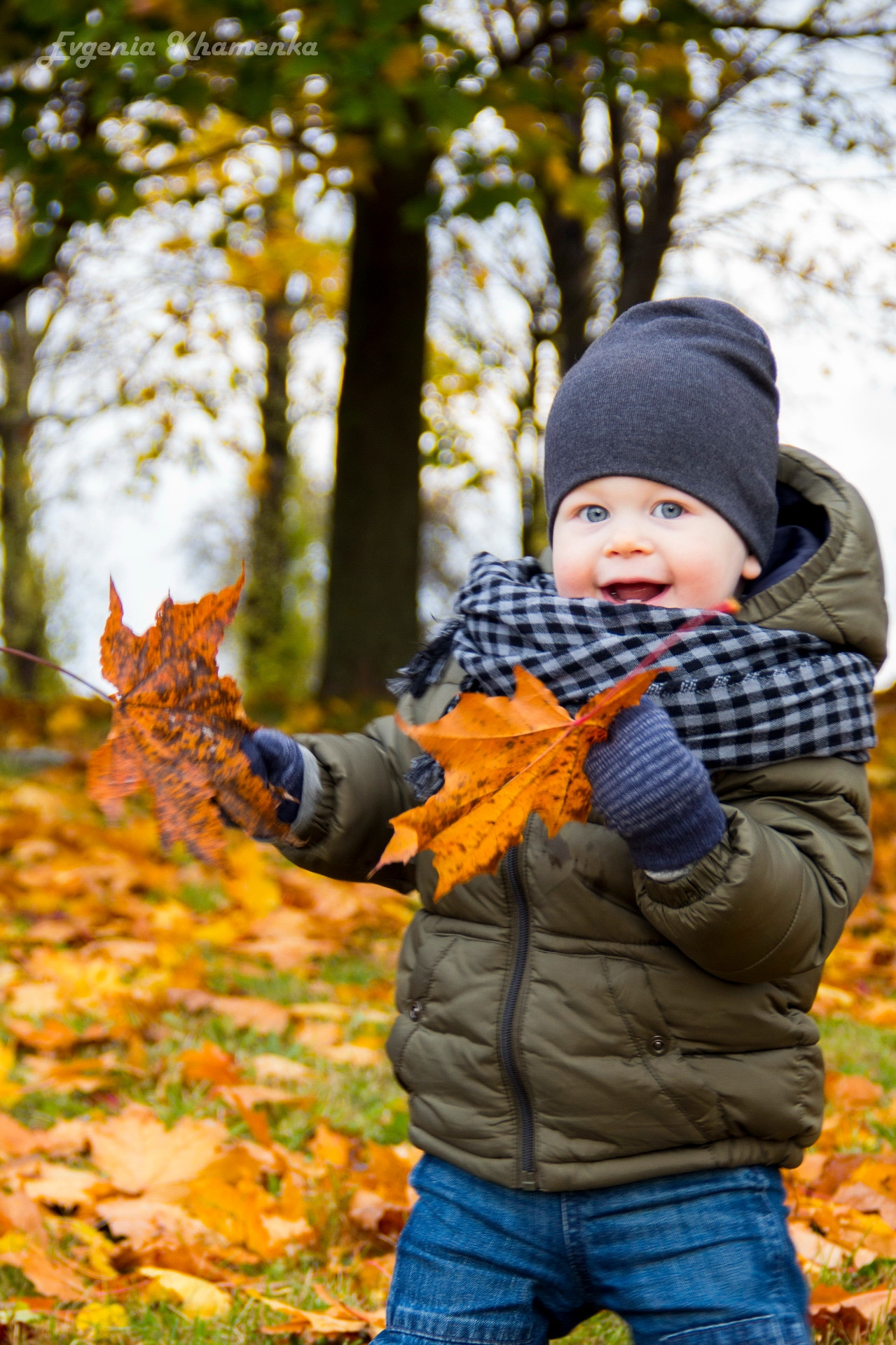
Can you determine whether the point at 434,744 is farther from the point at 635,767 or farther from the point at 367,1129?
the point at 367,1129

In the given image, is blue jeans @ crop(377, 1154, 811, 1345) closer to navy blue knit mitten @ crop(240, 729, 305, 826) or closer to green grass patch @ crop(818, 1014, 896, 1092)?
navy blue knit mitten @ crop(240, 729, 305, 826)

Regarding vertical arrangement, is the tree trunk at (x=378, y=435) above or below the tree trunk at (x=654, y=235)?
below

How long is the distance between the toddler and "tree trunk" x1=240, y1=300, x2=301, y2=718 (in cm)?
1455

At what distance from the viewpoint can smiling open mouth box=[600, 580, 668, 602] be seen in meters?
1.54

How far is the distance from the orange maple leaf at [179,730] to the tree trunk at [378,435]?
594 centimetres

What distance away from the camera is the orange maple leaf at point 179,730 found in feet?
3.92

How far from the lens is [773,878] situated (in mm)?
1320

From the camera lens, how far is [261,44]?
4.98 meters

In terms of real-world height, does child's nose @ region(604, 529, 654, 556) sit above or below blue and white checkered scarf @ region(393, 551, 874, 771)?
above

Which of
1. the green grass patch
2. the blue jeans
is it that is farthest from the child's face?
the green grass patch

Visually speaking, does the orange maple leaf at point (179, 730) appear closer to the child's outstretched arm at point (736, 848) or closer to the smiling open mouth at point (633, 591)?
the child's outstretched arm at point (736, 848)

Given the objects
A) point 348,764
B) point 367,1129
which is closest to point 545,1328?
point 348,764

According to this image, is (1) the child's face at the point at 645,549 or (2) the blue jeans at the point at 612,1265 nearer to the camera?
(2) the blue jeans at the point at 612,1265

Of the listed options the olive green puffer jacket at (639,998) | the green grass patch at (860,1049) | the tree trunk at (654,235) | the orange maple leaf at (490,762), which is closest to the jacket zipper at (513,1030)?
the olive green puffer jacket at (639,998)
